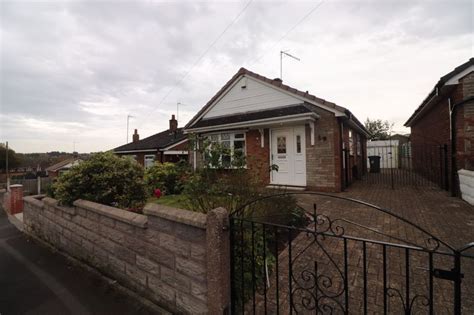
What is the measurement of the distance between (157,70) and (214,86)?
177 inches

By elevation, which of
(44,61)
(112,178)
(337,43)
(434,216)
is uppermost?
(337,43)

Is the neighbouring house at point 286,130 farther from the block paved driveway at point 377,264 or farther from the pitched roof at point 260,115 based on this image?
the block paved driveway at point 377,264

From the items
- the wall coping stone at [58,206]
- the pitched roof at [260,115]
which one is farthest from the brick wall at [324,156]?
the wall coping stone at [58,206]

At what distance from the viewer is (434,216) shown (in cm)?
464

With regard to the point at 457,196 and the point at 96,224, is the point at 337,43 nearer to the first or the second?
the point at 457,196

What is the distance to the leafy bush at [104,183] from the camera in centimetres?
404

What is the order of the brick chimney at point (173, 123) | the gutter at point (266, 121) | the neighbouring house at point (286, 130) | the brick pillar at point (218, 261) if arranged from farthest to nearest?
the brick chimney at point (173, 123), the neighbouring house at point (286, 130), the gutter at point (266, 121), the brick pillar at point (218, 261)

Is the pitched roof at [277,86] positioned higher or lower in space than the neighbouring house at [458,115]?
higher

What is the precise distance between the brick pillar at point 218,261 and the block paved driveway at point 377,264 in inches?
19.6

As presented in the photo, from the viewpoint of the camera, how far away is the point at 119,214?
2967mm

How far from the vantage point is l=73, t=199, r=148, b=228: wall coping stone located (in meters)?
2.67

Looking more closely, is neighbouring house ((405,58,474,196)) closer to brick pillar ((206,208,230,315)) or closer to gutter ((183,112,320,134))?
gutter ((183,112,320,134))

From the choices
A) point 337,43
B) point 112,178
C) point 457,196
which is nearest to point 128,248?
point 112,178

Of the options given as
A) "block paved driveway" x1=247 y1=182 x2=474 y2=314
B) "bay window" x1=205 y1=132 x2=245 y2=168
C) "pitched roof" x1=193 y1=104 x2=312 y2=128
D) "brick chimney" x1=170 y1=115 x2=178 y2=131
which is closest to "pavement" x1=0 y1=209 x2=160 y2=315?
"block paved driveway" x1=247 y1=182 x2=474 y2=314
